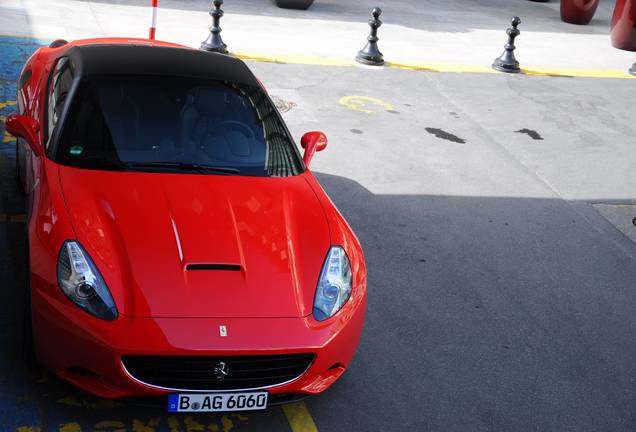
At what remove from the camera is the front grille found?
13.0 ft

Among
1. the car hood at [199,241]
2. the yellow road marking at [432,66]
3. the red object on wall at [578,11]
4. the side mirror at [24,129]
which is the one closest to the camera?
the car hood at [199,241]

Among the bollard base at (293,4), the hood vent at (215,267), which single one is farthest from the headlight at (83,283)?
the bollard base at (293,4)

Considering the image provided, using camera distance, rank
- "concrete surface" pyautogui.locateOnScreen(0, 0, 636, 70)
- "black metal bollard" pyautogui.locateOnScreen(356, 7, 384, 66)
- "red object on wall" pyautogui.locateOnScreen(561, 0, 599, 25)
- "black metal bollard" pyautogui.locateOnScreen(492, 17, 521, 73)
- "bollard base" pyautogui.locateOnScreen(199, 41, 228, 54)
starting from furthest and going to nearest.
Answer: "red object on wall" pyautogui.locateOnScreen(561, 0, 599, 25) → "black metal bollard" pyautogui.locateOnScreen(492, 17, 521, 73) → "concrete surface" pyautogui.locateOnScreen(0, 0, 636, 70) → "black metal bollard" pyautogui.locateOnScreen(356, 7, 384, 66) → "bollard base" pyautogui.locateOnScreen(199, 41, 228, 54)

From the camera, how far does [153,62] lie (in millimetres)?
5641

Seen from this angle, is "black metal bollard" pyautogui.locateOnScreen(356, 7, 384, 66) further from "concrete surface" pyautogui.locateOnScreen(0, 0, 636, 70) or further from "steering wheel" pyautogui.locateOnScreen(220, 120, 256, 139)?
"steering wheel" pyautogui.locateOnScreen(220, 120, 256, 139)

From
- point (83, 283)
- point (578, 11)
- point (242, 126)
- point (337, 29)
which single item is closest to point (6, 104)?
point (242, 126)

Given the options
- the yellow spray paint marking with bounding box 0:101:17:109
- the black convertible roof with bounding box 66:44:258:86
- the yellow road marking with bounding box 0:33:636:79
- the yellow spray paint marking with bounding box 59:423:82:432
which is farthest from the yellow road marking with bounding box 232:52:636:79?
the yellow spray paint marking with bounding box 59:423:82:432

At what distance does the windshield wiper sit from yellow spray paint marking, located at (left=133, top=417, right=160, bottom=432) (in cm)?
150

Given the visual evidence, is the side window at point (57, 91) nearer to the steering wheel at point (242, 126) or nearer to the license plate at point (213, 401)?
the steering wheel at point (242, 126)

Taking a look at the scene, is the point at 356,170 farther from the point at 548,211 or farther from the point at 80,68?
the point at 80,68

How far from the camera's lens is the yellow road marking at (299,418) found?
4406mm

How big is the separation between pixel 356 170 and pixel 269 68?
4.01 metres

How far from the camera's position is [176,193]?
4.78m

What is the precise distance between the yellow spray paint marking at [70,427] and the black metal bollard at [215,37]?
8.88 meters
